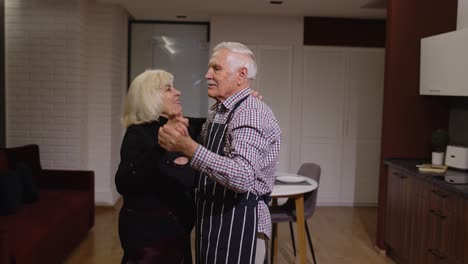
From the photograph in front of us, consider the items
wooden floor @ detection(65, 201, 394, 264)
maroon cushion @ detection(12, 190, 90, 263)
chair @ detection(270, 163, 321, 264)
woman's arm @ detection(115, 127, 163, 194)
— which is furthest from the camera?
wooden floor @ detection(65, 201, 394, 264)

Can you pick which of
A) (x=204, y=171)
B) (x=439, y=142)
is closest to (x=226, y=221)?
(x=204, y=171)

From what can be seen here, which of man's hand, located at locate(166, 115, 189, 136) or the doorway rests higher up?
the doorway

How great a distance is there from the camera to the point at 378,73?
638 cm

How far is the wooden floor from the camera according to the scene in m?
4.32

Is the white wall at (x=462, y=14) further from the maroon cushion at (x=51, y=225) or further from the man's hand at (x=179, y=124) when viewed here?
the maroon cushion at (x=51, y=225)

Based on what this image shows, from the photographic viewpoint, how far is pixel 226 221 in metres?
1.80

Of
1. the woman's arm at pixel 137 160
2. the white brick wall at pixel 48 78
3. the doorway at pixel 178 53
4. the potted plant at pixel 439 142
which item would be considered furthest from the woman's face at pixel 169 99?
the doorway at pixel 178 53

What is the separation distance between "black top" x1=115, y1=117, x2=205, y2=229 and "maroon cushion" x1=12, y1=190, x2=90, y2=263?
1.52 meters

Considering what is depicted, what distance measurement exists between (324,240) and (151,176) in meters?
3.34

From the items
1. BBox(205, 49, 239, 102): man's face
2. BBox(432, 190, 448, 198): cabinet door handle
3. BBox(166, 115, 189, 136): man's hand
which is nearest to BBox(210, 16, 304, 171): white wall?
BBox(432, 190, 448, 198): cabinet door handle

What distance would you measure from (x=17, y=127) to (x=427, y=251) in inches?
163

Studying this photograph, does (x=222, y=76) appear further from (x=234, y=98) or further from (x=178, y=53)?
(x=178, y=53)

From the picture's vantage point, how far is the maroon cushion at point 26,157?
14.6 feet

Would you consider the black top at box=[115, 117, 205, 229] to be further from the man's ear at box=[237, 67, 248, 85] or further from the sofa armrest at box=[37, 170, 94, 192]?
the sofa armrest at box=[37, 170, 94, 192]
